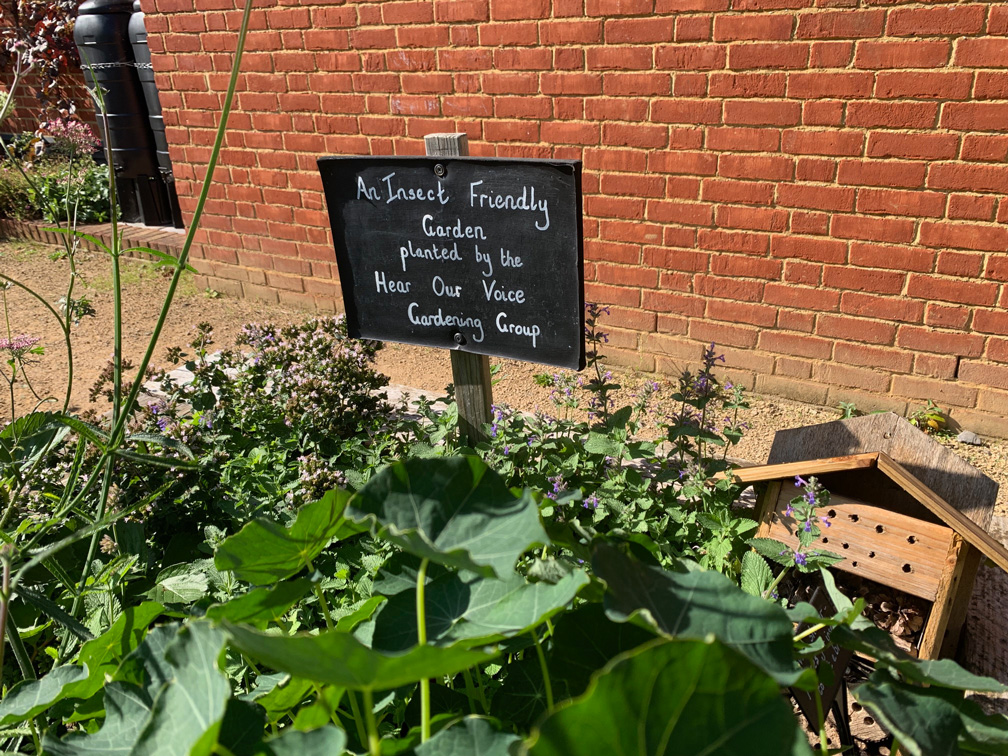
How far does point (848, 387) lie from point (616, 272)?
1087mm

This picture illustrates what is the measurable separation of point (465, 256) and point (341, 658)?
4.47ft

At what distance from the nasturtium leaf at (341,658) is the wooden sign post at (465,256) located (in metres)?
1.22

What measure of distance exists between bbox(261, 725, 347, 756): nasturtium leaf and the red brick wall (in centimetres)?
293

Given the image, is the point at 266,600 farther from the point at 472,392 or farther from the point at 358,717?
the point at 472,392

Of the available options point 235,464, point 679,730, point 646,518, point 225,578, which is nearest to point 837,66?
point 646,518

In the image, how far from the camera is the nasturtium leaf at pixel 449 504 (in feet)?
2.77

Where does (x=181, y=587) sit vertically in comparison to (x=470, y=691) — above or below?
below

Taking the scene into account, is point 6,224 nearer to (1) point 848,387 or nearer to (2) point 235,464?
(2) point 235,464

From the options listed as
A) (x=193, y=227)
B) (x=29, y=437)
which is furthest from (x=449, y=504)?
(x=29, y=437)

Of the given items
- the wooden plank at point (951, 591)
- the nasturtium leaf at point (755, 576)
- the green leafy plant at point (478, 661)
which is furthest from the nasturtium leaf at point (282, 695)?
the wooden plank at point (951, 591)

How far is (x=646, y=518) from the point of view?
182 cm

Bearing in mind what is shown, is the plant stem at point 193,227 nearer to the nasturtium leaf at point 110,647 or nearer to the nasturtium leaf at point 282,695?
the nasturtium leaf at point 110,647

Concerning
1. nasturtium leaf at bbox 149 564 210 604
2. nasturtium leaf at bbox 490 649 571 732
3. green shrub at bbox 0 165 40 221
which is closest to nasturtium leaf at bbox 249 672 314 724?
nasturtium leaf at bbox 490 649 571 732

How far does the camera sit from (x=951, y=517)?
1433mm
